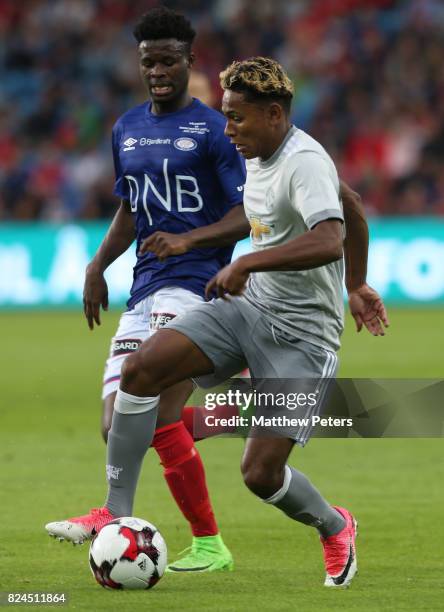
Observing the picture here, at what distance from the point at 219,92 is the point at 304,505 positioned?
16.5 metres

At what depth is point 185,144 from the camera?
6023 mm

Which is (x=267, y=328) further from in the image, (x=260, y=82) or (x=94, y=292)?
(x=94, y=292)

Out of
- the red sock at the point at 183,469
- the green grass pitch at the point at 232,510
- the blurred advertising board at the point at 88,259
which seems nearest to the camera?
the green grass pitch at the point at 232,510

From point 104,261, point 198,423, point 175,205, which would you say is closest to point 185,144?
point 175,205

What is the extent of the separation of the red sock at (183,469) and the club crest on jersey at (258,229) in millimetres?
955

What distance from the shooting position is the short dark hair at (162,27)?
597 cm

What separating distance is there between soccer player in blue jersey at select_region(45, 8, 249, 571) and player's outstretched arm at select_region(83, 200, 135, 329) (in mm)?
62

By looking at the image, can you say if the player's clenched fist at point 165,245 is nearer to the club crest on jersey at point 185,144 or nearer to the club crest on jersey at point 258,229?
the club crest on jersey at point 258,229

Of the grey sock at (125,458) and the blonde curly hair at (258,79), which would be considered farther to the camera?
the grey sock at (125,458)

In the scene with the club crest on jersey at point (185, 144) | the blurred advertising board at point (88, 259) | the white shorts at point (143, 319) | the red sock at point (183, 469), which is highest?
the club crest on jersey at point (185, 144)

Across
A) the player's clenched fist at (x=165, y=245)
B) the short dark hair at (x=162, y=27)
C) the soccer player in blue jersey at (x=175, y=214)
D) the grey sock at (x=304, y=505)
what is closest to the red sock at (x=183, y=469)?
the soccer player in blue jersey at (x=175, y=214)

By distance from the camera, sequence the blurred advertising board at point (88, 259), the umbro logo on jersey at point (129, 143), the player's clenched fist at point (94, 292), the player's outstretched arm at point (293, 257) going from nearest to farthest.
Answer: the player's outstretched arm at point (293, 257), the umbro logo on jersey at point (129, 143), the player's clenched fist at point (94, 292), the blurred advertising board at point (88, 259)

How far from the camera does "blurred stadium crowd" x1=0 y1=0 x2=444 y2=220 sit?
20.5 meters

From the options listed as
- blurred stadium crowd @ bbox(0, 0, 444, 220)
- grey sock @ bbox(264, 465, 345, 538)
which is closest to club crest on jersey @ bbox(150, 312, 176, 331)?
grey sock @ bbox(264, 465, 345, 538)
